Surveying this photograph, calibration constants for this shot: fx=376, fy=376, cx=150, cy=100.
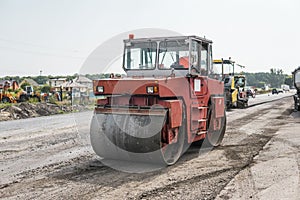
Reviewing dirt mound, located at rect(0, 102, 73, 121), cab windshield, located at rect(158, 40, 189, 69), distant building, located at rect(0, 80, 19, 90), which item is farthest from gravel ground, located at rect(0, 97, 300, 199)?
distant building, located at rect(0, 80, 19, 90)

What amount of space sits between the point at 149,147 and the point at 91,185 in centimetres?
134

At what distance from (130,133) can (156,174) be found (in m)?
0.87

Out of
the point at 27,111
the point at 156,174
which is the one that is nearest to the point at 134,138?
the point at 156,174

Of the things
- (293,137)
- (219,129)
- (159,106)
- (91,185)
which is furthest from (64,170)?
(293,137)

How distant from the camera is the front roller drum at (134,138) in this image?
6637 millimetres

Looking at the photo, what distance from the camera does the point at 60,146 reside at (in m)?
9.34

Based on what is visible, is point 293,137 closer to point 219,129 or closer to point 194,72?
point 219,129

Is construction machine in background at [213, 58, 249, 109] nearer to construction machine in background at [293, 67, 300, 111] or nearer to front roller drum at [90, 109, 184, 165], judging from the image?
construction machine in background at [293, 67, 300, 111]

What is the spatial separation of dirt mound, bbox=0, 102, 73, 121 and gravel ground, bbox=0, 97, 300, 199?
944 centimetres

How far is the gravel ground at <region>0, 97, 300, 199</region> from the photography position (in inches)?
213

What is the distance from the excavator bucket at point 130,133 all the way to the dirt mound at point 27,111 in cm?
1227

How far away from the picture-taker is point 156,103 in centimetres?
697

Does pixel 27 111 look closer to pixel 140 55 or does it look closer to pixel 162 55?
pixel 140 55

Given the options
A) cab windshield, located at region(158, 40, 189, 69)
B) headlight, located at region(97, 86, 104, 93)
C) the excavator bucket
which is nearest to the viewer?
the excavator bucket
